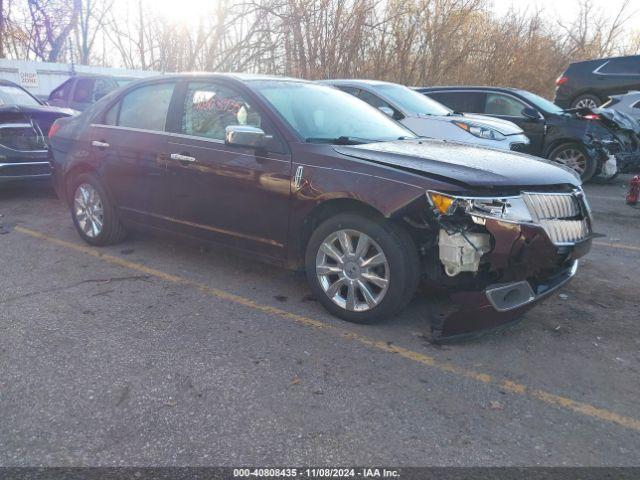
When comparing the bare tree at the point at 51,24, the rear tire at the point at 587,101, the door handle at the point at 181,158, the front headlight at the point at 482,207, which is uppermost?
the bare tree at the point at 51,24

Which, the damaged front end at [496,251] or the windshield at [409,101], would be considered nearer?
the damaged front end at [496,251]

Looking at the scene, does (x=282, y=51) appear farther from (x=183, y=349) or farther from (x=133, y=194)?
(x=183, y=349)

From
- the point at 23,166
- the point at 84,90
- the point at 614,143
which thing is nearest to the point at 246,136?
the point at 23,166

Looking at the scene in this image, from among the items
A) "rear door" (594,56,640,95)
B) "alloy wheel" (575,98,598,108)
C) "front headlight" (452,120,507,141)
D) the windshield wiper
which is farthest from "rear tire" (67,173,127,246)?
"rear door" (594,56,640,95)

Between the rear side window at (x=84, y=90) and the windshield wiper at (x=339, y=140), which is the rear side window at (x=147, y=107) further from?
the rear side window at (x=84, y=90)

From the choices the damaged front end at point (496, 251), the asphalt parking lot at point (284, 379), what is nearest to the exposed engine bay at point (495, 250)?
the damaged front end at point (496, 251)

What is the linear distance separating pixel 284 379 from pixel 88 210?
3.44m

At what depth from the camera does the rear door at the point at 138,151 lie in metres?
4.72

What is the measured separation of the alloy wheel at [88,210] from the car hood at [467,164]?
9.31 feet

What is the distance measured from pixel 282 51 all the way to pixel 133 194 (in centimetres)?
1452

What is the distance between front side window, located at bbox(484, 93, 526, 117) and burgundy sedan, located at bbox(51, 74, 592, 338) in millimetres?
5886

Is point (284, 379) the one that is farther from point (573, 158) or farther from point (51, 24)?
point (51, 24)

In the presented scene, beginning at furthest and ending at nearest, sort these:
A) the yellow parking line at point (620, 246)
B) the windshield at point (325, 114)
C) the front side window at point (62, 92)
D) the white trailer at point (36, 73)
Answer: the white trailer at point (36, 73) → the front side window at point (62, 92) → the yellow parking line at point (620, 246) → the windshield at point (325, 114)

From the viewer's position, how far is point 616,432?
102 inches
